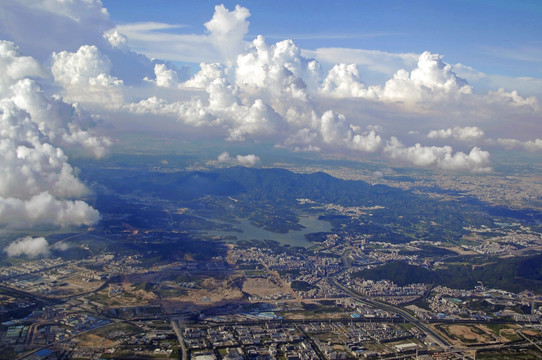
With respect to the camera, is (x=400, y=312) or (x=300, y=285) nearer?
(x=400, y=312)

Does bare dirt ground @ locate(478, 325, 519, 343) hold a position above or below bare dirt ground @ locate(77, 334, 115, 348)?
below

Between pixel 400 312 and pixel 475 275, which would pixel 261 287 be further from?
pixel 475 275

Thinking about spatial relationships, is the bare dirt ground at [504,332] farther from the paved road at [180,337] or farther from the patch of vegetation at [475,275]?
the paved road at [180,337]

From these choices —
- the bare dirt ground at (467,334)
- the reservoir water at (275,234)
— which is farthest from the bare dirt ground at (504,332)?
the reservoir water at (275,234)

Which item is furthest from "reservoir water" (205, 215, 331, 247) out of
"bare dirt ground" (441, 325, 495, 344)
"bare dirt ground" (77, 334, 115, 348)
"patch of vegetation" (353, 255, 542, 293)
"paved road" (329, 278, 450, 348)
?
"bare dirt ground" (77, 334, 115, 348)

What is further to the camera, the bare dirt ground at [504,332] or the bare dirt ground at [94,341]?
the bare dirt ground at [504,332]

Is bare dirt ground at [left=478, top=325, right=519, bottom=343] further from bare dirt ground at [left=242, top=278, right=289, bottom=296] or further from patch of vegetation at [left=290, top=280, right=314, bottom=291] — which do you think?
bare dirt ground at [left=242, top=278, right=289, bottom=296]

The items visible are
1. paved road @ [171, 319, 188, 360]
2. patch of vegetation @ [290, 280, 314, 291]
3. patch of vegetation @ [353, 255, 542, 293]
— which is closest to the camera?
paved road @ [171, 319, 188, 360]

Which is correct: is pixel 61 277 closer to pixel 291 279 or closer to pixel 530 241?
pixel 291 279

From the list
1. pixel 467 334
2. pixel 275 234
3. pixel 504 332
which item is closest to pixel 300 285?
pixel 467 334
